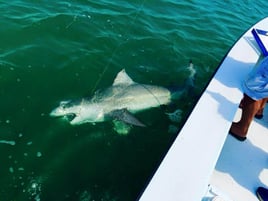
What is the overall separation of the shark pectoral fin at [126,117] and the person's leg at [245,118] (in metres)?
1.43

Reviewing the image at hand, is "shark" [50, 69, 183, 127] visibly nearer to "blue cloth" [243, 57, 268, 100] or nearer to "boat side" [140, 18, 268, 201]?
"boat side" [140, 18, 268, 201]

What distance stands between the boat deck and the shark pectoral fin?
4.72 ft

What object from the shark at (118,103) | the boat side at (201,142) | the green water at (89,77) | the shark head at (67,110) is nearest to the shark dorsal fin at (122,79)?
the shark at (118,103)

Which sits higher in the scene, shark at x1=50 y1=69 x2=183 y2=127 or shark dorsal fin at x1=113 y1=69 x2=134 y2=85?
shark dorsal fin at x1=113 y1=69 x2=134 y2=85

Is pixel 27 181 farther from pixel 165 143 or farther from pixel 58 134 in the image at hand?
pixel 165 143

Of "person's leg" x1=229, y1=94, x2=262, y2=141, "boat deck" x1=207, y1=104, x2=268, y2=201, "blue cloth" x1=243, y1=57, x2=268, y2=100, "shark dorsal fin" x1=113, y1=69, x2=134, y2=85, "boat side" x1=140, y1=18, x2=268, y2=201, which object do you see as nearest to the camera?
"boat side" x1=140, y1=18, x2=268, y2=201

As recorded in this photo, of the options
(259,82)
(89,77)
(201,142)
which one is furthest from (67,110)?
(259,82)

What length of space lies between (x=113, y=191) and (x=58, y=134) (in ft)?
4.11

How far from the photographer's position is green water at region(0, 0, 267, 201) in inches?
184

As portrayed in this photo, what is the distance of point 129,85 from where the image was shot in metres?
6.18

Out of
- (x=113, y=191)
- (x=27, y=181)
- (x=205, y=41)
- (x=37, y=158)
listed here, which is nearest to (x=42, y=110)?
(x=37, y=158)

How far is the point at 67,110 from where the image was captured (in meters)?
5.54

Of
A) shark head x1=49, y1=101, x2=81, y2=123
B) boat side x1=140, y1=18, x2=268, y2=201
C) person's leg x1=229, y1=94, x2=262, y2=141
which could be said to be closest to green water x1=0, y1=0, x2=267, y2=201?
shark head x1=49, y1=101, x2=81, y2=123

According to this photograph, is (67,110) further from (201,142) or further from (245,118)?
(245,118)
